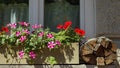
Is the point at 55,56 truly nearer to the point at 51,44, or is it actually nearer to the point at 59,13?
the point at 51,44

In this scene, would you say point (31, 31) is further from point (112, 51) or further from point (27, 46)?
point (112, 51)

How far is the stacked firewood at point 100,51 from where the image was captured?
4152mm

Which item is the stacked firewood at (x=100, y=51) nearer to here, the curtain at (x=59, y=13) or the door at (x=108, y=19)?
the door at (x=108, y=19)

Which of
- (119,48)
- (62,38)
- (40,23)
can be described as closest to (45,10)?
(40,23)

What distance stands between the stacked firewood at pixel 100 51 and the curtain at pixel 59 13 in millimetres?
675

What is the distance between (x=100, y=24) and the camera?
4555 millimetres

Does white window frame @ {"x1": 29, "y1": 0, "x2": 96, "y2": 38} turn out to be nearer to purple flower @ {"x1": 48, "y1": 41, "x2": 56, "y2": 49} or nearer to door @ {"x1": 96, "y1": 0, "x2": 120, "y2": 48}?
door @ {"x1": 96, "y1": 0, "x2": 120, "y2": 48}

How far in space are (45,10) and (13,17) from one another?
432 millimetres

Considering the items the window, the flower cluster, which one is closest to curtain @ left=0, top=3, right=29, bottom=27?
the window

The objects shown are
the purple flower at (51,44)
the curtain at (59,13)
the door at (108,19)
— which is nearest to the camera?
the purple flower at (51,44)

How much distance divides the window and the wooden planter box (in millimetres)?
680

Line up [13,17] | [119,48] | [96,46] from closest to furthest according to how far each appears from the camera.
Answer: [96,46], [119,48], [13,17]

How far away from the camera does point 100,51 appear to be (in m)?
4.18

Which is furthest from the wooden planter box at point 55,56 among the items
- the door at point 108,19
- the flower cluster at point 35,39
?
the door at point 108,19
